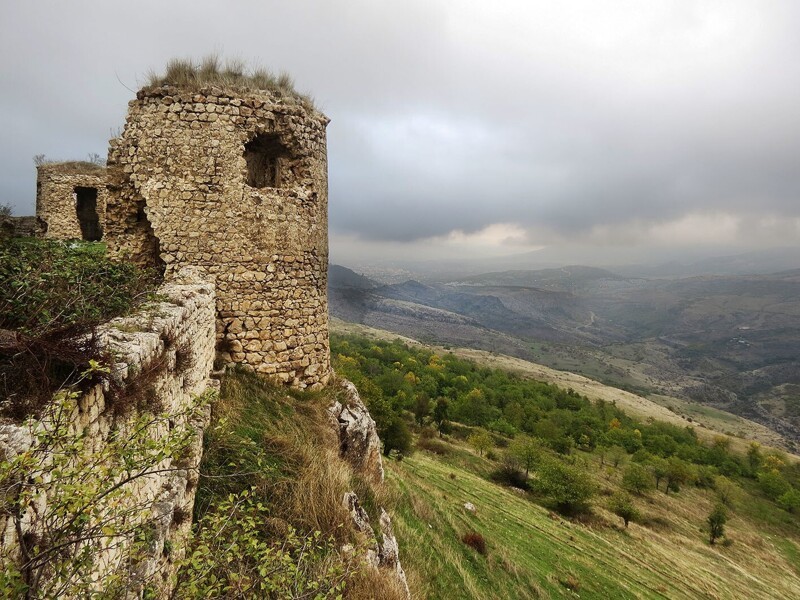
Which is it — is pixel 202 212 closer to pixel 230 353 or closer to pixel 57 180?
pixel 230 353

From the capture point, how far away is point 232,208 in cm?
812

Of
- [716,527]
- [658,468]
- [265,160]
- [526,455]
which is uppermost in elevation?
[265,160]

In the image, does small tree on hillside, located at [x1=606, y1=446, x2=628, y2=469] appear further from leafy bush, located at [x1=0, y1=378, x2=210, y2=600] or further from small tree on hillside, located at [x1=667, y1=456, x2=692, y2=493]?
leafy bush, located at [x1=0, y1=378, x2=210, y2=600]

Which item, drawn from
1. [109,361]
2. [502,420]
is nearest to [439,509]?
[109,361]

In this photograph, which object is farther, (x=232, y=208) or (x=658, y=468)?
(x=658, y=468)

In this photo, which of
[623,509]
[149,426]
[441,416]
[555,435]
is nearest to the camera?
[149,426]

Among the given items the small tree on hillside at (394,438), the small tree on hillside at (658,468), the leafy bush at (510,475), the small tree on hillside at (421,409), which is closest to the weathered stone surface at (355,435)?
the small tree on hillside at (394,438)

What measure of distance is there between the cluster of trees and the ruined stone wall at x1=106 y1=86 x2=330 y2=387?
80.3ft

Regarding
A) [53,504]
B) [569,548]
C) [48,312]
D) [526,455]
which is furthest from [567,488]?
[53,504]

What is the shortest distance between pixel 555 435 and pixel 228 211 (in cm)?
6739

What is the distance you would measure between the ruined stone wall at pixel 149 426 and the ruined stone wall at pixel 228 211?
61.2 inches

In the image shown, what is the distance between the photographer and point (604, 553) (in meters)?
23.7

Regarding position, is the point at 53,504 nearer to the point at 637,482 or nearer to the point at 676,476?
the point at 637,482

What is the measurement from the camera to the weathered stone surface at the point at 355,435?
900 cm
